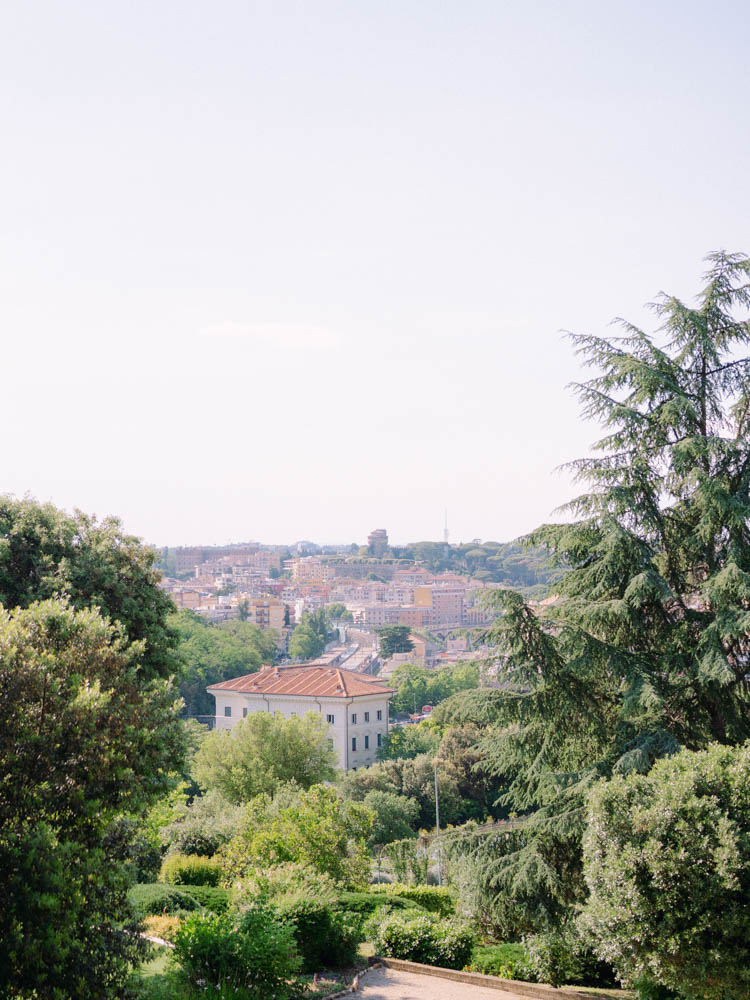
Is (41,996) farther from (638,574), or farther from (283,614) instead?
(283,614)

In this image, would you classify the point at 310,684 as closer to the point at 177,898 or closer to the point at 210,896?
the point at 210,896

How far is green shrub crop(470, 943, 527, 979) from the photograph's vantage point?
33.7ft

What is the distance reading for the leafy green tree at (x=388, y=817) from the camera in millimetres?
33281

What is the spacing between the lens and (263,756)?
86.7ft

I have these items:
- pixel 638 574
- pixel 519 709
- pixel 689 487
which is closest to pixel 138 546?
pixel 519 709

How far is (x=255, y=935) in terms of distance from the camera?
8.09 m

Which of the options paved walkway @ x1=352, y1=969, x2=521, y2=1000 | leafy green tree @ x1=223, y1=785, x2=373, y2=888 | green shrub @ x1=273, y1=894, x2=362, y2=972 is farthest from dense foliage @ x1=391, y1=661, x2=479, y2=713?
paved walkway @ x1=352, y1=969, x2=521, y2=1000

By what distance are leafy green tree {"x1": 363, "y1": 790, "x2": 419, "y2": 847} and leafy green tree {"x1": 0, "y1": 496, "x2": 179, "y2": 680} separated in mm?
23055

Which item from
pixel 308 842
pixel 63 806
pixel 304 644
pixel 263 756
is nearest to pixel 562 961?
pixel 308 842

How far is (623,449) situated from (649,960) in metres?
6.80

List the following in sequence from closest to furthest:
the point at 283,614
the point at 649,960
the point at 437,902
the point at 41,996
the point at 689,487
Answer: the point at 41,996 < the point at 649,960 < the point at 689,487 < the point at 437,902 < the point at 283,614

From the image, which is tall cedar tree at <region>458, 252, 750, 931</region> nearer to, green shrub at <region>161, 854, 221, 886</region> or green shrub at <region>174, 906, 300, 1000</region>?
green shrub at <region>174, 906, 300, 1000</region>

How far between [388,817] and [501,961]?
24.7 metres

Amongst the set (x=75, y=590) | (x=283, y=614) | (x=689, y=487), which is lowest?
(x=283, y=614)
